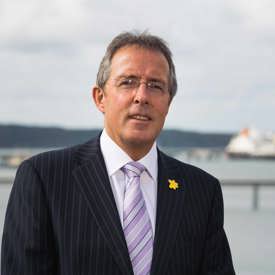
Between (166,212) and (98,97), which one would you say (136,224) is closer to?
(166,212)

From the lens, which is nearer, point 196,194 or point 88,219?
point 88,219

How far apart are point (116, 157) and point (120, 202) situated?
13cm

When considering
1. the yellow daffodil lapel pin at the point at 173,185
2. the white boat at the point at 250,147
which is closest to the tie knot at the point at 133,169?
the yellow daffodil lapel pin at the point at 173,185

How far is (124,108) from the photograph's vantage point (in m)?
2.04

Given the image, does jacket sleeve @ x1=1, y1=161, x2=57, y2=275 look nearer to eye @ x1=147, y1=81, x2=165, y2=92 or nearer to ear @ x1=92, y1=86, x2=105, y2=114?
ear @ x1=92, y1=86, x2=105, y2=114

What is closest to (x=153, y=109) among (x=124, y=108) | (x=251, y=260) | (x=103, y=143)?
(x=124, y=108)

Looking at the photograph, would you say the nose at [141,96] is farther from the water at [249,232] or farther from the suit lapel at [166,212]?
the water at [249,232]

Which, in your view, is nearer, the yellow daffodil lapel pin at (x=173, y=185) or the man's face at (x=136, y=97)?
the man's face at (x=136, y=97)

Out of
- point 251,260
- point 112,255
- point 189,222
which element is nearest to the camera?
point 112,255

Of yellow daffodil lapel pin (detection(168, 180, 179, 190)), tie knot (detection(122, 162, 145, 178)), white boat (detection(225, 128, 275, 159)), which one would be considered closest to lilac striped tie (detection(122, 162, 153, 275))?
tie knot (detection(122, 162, 145, 178))

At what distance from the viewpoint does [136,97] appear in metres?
2.02

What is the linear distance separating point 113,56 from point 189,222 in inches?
21.5

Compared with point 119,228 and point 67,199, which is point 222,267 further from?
point 67,199

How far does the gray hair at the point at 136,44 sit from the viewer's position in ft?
6.88
